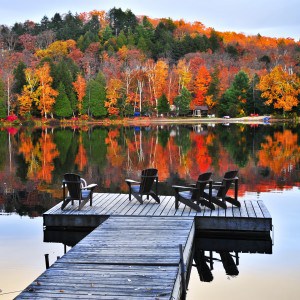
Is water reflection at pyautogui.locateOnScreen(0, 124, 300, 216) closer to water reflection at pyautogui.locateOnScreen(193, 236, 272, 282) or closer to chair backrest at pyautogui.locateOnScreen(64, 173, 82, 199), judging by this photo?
chair backrest at pyautogui.locateOnScreen(64, 173, 82, 199)

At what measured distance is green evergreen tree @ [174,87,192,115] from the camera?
257 ft

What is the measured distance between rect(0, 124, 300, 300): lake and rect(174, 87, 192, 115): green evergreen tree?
3823 cm

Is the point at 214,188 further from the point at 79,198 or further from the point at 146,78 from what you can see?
the point at 146,78

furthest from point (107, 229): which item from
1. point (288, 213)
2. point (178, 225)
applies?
point (288, 213)

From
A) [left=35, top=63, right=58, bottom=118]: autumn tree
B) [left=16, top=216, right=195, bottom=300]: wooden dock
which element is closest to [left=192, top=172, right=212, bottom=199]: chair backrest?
[left=16, top=216, right=195, bottom=300]: wooden dock

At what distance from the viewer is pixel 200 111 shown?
273ft

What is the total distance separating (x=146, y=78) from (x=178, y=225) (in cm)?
7025

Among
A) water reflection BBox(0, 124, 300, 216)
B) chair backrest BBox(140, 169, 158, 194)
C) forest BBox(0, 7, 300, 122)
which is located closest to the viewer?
chair backrest BBox(140, 169, 158, 194)

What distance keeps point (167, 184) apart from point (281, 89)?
6013 centimetres

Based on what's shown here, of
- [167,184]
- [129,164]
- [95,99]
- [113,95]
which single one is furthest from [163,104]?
[167,184]

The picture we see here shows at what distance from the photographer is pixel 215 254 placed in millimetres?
10930

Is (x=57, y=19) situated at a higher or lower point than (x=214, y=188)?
higher

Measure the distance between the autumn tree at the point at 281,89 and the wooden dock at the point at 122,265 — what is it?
6708 centimetres

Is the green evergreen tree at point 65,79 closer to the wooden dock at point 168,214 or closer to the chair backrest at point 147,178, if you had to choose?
the wooden dock at point 168,214
